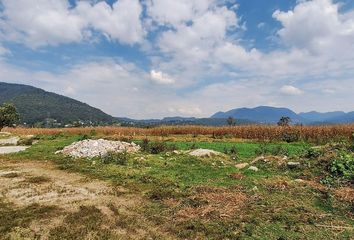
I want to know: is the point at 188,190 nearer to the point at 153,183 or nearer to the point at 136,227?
the point at 153,183

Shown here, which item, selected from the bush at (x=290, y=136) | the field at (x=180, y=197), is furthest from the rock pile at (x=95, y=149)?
the bush at (x=290, y=136)

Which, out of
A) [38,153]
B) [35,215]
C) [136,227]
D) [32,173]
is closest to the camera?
[136,227]

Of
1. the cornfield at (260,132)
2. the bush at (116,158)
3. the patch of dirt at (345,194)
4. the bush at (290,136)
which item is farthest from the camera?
the bush at (290,136)

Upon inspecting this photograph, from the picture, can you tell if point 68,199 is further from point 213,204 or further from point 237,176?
point 237,176

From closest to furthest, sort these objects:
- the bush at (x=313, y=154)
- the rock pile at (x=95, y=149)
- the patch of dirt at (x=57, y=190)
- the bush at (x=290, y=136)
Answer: the patch of dirt at (x=57, y=190)
the bush at (x=313, y=154)
the rock pile at (x=95, y=149)
the bush at (x=290, y=136)

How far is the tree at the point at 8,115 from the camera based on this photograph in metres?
57.2

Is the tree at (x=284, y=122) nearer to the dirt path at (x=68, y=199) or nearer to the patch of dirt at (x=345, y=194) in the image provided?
the patch of dirt at (x=345, y=194)

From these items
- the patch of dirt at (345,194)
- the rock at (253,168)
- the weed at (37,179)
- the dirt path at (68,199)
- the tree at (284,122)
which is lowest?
the dirt path at (68,199)

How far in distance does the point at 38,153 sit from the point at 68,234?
18.0 metres

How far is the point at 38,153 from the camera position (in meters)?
24.7

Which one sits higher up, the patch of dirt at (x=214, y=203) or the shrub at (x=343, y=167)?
the shrub at (x=343, y=167)

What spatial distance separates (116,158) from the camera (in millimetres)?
19281

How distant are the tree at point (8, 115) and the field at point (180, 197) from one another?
41.3 meters

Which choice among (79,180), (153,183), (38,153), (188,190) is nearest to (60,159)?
(38,153)
